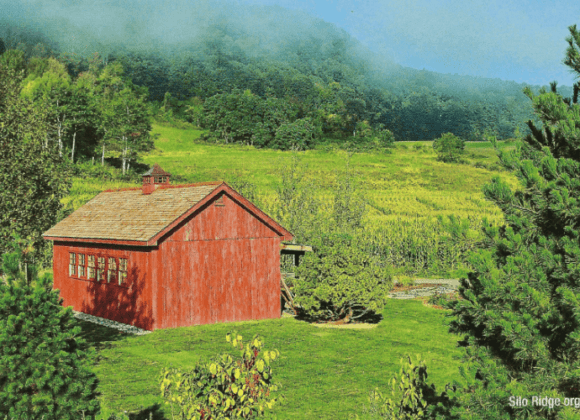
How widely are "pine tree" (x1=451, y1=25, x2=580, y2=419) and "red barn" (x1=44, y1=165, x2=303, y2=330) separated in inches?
558

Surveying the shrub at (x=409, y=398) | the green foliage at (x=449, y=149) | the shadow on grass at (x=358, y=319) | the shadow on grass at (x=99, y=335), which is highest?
the green foliage at (x=449, y=149)

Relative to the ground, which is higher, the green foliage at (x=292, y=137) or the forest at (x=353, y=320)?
the green foliage at (x=292, y=137)

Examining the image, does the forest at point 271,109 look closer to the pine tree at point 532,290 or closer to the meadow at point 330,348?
the meadow at point 330,348

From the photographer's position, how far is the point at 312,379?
13.4 m

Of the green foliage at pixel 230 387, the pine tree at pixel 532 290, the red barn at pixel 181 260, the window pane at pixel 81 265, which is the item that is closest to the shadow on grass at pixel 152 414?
the green foliage at pixel 230 387

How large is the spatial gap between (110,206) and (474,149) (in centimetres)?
10515

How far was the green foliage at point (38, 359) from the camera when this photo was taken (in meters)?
5.75

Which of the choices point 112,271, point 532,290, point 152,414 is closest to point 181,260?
point 112,271

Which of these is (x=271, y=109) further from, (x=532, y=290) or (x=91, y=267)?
(x=532, y=290)

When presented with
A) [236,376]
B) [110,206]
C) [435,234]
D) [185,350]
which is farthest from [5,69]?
[435,234]

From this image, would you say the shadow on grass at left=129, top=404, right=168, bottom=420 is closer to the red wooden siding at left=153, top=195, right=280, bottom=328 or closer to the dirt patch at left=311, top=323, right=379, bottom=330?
the red wooden siding at left=153, top=195, right=280, bottom=328

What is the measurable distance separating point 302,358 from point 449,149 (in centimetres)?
9323

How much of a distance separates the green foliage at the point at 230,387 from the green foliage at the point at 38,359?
0.96m

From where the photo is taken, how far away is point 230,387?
20.5 ft
